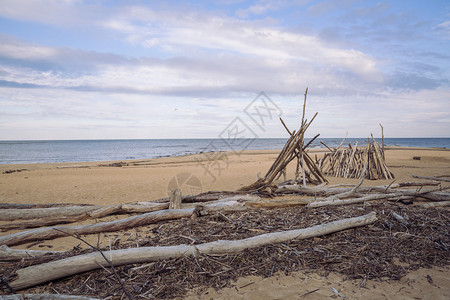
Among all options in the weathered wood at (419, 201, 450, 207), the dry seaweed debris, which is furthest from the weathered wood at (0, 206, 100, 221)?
the weathered wood at (419, 201, 450, 207)

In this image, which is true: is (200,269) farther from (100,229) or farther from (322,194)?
(322,194)

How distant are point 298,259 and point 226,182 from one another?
6890 millimetres

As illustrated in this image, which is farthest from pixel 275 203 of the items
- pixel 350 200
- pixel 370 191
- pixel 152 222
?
pixel 370 191

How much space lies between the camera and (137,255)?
296cm

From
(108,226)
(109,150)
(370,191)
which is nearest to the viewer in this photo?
(108,226)

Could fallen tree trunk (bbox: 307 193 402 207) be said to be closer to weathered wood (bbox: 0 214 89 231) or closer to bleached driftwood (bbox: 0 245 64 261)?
bleached driftwood (bbox: 0 245 64 261)

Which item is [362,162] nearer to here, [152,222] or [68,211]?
[152,222]

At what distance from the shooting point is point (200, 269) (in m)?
2.86

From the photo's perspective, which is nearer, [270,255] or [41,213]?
[270,255]

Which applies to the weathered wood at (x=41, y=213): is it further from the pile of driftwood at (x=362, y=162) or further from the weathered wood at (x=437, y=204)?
the pile of driftwood at (x=362, y=162)

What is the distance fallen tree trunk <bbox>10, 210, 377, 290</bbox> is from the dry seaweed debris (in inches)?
2.8

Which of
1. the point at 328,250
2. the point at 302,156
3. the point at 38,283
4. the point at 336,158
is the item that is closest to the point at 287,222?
the point at 328,250

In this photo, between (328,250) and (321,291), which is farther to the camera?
(328,250)

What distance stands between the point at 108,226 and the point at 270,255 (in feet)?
8.44
